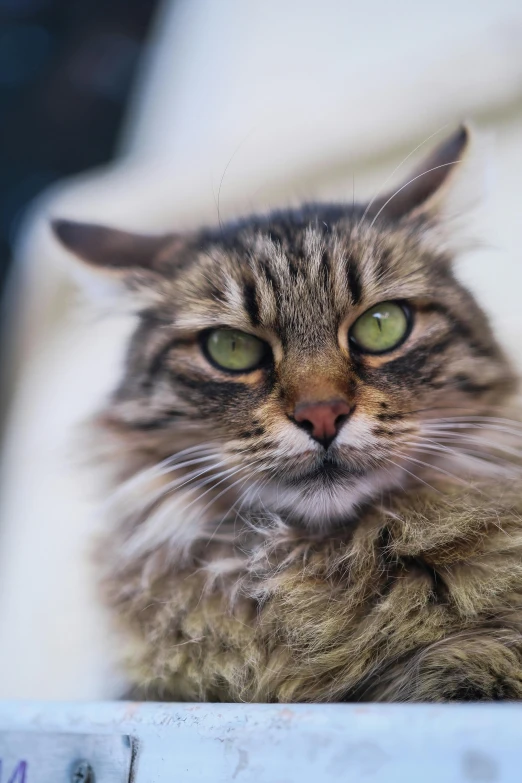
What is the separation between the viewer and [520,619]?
65cm

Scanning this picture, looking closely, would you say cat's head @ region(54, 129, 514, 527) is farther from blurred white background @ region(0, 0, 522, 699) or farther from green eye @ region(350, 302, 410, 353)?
blurred white background @ region(0, 0, 522, 699)

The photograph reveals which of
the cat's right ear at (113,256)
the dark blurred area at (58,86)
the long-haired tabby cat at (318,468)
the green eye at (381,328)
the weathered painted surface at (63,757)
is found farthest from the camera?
the dark blurred area at (58,86)

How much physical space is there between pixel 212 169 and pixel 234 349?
724 millimetres

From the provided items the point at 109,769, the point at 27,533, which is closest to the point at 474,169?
the point at 109,769

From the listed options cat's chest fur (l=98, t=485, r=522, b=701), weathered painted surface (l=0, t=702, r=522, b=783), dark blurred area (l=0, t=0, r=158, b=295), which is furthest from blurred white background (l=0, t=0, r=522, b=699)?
weathered painted surface (l=0, t=702, r=522, b=783)

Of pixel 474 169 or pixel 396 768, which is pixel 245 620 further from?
pixel 474 169

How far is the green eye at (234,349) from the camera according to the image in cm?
85

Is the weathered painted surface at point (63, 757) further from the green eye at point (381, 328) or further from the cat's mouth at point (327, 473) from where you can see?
the green eye at point (381, 328)

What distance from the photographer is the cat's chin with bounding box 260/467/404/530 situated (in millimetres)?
767

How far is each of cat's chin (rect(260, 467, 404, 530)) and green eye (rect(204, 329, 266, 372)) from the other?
179mm

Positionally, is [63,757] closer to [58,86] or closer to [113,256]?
[113,256]

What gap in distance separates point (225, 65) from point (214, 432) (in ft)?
3.77

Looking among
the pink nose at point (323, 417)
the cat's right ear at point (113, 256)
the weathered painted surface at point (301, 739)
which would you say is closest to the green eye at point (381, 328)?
the pink nose at point (323, 417)

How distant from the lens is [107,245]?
3.38ft
